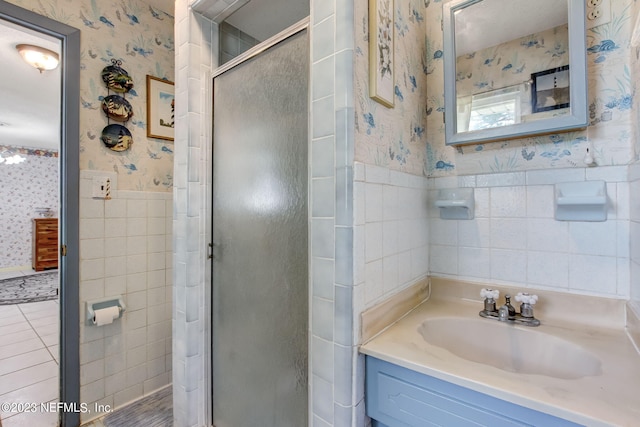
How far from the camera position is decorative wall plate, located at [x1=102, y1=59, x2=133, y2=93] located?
168 centimetres

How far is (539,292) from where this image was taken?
3.65 feet

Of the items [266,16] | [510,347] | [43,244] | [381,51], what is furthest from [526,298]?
[43,244]

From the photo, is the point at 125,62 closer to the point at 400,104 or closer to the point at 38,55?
the point at 38,55

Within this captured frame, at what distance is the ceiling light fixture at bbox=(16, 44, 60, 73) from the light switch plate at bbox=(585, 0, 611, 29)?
312 centimetres

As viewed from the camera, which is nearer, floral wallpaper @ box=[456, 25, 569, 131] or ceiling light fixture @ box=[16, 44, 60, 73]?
floral wallpaper @ box=[456, 25, 569, 131]

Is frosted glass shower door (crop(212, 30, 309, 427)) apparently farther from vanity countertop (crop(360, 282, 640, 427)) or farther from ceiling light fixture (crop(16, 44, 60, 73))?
ceiling light fixture (crop(16, 44, 60, 73))

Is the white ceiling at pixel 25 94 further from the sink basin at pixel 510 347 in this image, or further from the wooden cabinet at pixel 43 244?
the sink basin at pixel 510 347

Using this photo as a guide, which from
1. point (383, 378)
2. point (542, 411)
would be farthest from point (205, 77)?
point (542, 411)

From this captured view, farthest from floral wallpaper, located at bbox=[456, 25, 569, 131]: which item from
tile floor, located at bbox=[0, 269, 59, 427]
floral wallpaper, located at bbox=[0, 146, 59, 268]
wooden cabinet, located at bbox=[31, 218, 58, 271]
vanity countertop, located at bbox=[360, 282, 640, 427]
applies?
wooden cabinet, located at bbox=[31, 218, 58, 271]

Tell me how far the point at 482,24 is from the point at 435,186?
695 mm

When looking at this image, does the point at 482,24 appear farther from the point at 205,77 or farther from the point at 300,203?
the point at 205,77

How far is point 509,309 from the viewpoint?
107 cm

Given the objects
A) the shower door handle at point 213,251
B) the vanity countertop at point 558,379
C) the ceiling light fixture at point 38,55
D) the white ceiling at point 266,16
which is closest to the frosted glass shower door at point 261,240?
the shower door handle at point 213,251

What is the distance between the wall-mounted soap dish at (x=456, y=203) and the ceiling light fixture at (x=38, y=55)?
9.29ft
